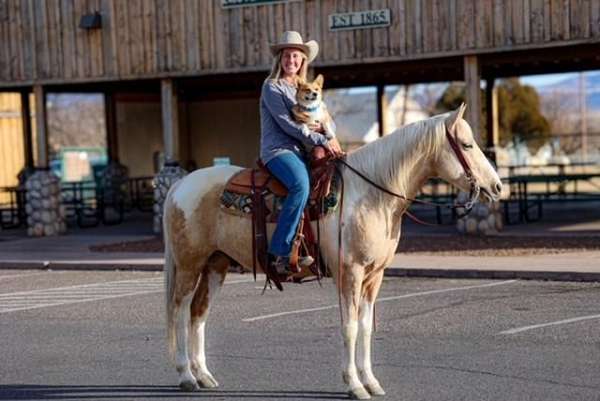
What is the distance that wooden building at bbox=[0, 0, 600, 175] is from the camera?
18531mm

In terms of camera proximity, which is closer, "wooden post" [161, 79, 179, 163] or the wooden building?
the wooden building

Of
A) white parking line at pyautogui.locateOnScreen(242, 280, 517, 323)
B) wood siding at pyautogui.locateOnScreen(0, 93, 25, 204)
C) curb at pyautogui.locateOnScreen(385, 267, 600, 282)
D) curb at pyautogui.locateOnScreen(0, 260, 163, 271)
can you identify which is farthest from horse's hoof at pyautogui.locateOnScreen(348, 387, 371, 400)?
wood siding at pyautogui.locateOnScreen(0, 93, 25, 204)

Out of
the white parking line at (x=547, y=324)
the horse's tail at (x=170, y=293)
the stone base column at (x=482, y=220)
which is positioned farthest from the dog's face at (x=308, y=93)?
the stone base column at (x=482, y=220)

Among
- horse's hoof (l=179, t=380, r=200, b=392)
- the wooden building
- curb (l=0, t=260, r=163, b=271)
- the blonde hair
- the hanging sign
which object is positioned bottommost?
curb (l=0, t=260, r=163, b=271)

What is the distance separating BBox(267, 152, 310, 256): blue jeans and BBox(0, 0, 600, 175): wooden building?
10809mm

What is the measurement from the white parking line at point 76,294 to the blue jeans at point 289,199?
6281 mm

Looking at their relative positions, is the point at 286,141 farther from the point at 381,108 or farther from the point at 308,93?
the point at 381,108

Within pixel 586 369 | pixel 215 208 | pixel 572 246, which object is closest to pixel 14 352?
pixel 215 208

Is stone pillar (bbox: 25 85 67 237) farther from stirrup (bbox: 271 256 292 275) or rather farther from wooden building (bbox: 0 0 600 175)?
stirrup (bbox: 271 256 292 275)

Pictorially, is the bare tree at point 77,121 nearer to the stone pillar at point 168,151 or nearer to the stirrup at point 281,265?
the stone pillar at point 168,151

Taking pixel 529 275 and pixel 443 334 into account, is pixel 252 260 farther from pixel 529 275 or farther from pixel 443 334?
pixel 529 275

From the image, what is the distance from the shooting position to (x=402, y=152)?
27.2ft

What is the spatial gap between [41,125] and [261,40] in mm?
5904

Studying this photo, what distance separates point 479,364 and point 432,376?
0.57m
